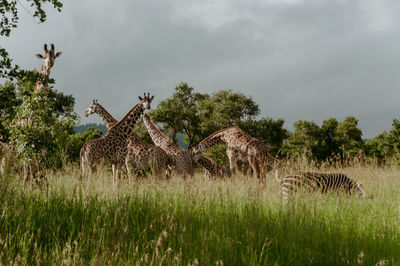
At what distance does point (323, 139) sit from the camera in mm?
33906

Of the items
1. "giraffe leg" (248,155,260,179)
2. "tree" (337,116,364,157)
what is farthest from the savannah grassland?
"tree" (337,116,364,157)

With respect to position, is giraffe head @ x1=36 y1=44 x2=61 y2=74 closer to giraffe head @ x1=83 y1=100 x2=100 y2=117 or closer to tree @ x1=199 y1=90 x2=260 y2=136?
giraffe head @ x1=83 y1=100 x2=100 y2=117

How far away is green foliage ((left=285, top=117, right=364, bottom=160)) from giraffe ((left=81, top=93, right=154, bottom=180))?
68.5 feet

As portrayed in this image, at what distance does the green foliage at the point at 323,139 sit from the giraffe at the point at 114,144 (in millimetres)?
20891

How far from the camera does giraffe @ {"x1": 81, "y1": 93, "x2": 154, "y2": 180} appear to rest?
11266mm

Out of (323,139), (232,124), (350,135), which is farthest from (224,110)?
(350,135)

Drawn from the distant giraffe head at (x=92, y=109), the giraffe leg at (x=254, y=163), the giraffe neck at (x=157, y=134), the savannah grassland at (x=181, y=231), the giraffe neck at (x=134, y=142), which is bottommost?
the savannah grassland at (x=181, y=231)

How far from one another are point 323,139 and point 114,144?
26.2m

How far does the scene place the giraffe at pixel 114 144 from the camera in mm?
11266

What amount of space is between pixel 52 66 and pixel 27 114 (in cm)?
294

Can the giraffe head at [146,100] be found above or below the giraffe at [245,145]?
above

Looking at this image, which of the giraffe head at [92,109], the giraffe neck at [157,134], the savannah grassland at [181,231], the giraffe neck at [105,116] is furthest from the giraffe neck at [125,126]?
the savannah grassland at [181,231]

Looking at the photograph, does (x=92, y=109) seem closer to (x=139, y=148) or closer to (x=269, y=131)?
(x=139, y=148)

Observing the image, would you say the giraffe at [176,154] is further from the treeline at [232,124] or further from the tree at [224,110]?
the tree at [224,110]
